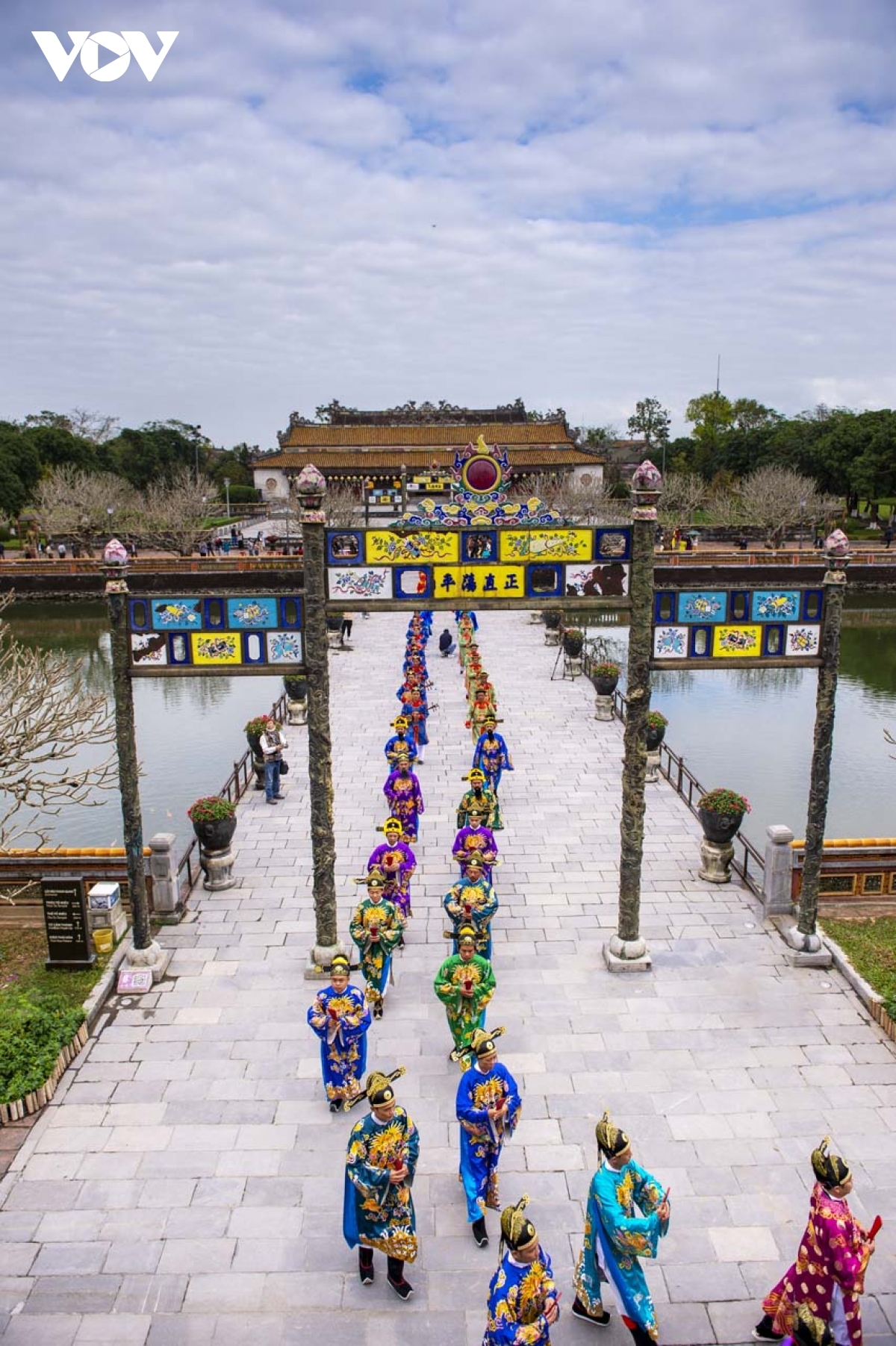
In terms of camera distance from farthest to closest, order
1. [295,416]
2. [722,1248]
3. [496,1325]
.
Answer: [295,416] → [722,1248] → [496,1325]

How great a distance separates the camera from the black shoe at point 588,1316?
5656 millimetres

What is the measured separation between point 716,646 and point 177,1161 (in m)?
6.65

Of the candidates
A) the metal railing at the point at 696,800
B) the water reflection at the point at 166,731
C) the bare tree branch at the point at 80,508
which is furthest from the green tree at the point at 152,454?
the metal railing at the point at 696,800

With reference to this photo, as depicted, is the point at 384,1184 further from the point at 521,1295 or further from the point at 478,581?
the point at 478,581

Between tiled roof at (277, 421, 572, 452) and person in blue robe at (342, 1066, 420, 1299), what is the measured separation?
5866 centimetres

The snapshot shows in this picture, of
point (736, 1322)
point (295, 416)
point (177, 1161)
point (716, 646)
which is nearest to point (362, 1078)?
point (177, 1161)

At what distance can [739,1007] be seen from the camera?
29.2 ft

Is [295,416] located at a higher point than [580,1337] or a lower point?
higher

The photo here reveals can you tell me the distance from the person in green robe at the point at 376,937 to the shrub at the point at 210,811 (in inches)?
130

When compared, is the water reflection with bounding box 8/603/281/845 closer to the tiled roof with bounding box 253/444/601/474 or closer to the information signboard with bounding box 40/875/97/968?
the information signboard with bounding box 40/875/97/968

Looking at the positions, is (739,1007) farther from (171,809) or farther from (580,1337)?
(171,809)

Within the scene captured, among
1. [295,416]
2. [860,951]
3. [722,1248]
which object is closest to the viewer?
[722,1248]

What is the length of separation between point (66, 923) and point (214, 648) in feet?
10.6

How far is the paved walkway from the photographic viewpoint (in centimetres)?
585
